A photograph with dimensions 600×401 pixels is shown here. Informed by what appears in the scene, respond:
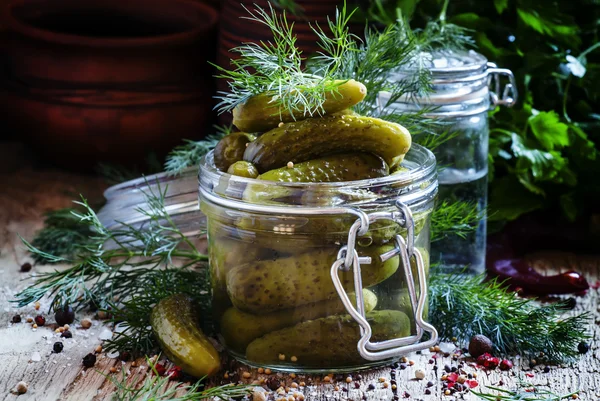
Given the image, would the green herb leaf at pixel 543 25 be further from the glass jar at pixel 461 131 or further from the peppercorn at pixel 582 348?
the peppercorn at pixel 582 348

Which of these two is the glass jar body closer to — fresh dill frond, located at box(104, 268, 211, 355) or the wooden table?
the wooden table

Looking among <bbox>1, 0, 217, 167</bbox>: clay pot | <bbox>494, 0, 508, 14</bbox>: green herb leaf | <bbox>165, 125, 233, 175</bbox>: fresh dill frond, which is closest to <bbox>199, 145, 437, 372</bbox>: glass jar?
<bbox>165, 125, 233, 175</bbox>: fresh dill frond

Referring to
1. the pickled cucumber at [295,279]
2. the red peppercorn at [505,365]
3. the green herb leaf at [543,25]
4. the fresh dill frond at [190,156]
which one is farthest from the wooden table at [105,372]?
the green herb leaf at [543,25]

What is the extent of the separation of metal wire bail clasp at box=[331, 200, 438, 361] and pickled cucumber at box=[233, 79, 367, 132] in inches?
5.8

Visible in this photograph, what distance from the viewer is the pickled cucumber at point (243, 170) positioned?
1.06 m

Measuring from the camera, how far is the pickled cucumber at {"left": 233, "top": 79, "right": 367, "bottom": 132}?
107 cm

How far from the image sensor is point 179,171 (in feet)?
→ 4.86

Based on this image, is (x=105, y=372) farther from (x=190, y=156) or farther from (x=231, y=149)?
(x=190, y=156)

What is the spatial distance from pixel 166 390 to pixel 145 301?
0.22 m

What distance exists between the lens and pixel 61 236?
5.19ft

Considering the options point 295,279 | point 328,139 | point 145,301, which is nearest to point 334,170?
point 328,139

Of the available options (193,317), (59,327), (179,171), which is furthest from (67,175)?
(193,317)

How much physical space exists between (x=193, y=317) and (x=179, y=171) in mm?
398

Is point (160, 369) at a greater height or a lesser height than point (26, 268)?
greater
